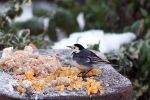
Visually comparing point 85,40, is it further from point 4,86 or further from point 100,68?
point 4,86

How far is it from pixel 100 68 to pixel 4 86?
52 cm

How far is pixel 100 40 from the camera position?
3.26 meters

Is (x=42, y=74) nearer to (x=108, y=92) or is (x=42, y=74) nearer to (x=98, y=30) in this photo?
(x=108, y=92)

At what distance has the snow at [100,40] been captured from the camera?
10.2 feet

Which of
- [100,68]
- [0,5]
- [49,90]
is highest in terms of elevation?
[0,5]

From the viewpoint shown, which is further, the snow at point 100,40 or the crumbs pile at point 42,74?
the snow at point 100,40

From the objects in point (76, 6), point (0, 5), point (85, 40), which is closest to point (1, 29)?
point (85, 40)

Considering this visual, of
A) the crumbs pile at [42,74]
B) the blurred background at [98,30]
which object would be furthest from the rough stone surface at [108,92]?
the blurred background at [98,30]

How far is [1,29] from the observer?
3129 mm

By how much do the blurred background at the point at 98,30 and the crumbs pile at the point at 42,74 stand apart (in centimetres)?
62

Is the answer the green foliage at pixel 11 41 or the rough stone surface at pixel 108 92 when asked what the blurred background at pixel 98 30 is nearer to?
the green foliage at pixel 11 41

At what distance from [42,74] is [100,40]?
1.19 m

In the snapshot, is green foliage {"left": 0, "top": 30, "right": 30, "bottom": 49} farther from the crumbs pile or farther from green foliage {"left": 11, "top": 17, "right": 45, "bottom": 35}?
green foliage {"left": 11, "top": 17, "right": 45, "bottom": 35}

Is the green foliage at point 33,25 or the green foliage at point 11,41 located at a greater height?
the green foliage at point 33,25
